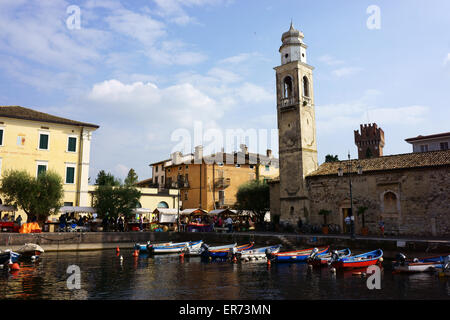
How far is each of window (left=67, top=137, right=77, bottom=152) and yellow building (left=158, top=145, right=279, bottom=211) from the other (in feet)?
61.8

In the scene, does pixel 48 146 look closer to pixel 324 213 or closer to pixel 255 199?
pixel 255 199

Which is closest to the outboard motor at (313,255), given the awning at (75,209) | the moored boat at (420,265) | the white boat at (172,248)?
the moored boat at (420,265)

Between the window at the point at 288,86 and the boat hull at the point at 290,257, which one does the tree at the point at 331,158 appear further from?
the boat hull at the point at 290,257

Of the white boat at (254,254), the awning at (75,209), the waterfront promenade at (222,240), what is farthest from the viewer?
the awning at (75,209)

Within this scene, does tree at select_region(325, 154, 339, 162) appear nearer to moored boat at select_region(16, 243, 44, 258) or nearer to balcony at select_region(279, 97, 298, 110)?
balcony at select_region(279, 97, 298, 110)

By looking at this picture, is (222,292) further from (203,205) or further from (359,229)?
A: (203,205)

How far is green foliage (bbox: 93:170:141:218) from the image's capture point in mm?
35500

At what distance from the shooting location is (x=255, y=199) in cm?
4262

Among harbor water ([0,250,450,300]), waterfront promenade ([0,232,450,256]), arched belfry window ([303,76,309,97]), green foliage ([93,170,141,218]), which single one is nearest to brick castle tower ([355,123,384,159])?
arched belfry window ([303,76,309,97])

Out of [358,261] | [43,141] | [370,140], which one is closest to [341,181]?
[358,261]

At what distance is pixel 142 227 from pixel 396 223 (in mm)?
23400

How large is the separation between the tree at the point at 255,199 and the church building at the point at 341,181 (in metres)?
4.79

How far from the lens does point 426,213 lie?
26750 mm

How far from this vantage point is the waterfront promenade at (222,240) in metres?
20.8
